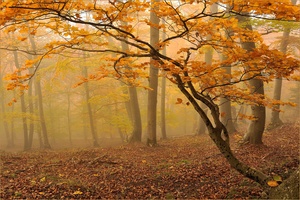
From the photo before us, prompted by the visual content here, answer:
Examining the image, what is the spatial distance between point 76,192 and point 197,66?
3.83 metres

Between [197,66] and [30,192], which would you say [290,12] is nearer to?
[197,66]

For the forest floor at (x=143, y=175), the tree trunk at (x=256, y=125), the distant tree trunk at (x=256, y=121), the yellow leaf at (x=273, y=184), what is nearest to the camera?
the yellow leaf at (x=273, y=184)

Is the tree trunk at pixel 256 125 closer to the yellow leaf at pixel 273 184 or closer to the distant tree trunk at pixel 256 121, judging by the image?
the distant tree trunk at pixel 256 121

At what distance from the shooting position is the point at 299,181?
3.26 meters

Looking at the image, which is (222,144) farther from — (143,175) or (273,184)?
(143,175)

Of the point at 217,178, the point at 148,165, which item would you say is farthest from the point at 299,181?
the point at 148,165

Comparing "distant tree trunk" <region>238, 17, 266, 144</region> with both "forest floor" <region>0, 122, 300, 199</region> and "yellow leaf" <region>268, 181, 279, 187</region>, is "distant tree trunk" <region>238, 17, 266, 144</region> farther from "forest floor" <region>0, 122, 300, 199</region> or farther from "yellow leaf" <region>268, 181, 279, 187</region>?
"yellow leaf" <region>268, 181, 279, 187</region>

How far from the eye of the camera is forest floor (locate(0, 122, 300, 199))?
204 inches

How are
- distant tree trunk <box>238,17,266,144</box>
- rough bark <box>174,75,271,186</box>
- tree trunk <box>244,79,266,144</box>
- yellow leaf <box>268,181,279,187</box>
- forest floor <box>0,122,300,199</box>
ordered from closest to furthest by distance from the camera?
yellow leaf <box>268,181,279,187</box> < rough bark <box>174,75,271,186</box> < forest floor <box>0,122,300,199</box> < distant tree trunk <box>238,17,266,144</box> < tree trunk <box>244,79,266,144</box>

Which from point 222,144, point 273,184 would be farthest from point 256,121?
point 273,184

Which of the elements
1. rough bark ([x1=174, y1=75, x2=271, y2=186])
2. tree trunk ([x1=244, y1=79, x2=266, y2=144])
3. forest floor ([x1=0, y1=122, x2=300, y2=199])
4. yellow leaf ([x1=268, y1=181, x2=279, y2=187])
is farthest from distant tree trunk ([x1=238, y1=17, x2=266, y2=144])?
yellow leaf ([x1=268, y1=181, x2=279, y2=187])

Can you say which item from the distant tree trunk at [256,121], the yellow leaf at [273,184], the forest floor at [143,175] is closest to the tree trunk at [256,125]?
the distant tree trunk at [256,121]

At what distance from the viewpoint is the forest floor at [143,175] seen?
5180mm

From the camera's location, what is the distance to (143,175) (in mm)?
6641
